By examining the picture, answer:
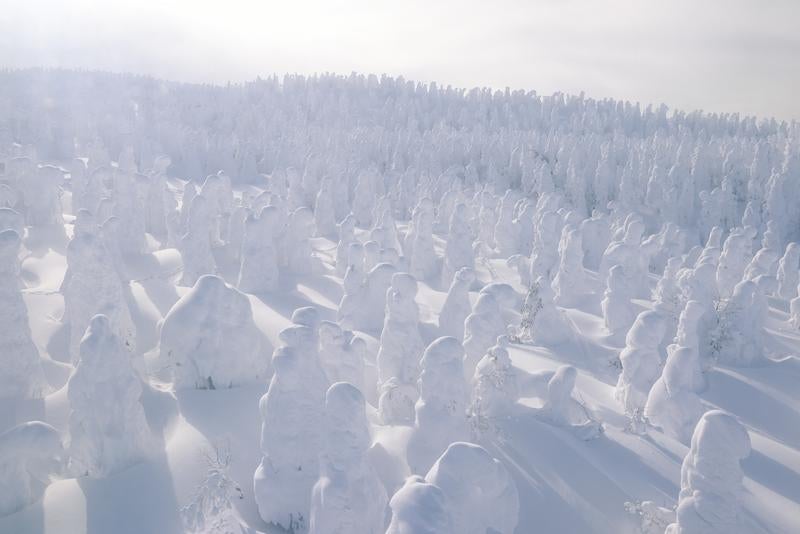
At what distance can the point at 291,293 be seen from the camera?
18.3 meters

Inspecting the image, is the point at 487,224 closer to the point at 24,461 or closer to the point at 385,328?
the point at 385,328

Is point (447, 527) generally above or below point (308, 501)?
above

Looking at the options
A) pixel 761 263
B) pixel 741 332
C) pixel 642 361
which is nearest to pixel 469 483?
pixel 642 361

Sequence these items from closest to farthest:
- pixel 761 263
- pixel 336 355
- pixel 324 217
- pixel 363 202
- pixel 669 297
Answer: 1. pixel 336 355
2. pixel 669 297
3. pixel 761 263
4. pixel 324 217
5. pixel 363 202

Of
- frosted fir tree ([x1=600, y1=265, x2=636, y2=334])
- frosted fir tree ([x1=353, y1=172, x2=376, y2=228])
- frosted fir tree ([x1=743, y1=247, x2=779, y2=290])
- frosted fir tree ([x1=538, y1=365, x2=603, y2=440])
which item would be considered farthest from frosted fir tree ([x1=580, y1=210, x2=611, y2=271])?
frosted fir tree ([x1=538, y1=365, x2=603, y2=440])

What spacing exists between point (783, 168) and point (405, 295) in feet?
177

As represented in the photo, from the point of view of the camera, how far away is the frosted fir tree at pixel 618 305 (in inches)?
647

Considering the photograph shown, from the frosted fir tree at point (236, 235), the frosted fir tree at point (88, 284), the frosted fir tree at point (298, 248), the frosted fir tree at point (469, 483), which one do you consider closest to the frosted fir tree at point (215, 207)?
the frosted fir tree at point (236, 235)

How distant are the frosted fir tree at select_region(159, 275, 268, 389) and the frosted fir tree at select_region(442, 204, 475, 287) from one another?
1260 centimetres

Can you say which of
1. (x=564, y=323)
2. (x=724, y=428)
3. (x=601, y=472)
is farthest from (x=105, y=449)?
(x=564, y=323)

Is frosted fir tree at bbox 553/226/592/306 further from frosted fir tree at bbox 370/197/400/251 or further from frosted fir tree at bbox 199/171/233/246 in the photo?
frosted fir tree at bbox 199/171/233/246

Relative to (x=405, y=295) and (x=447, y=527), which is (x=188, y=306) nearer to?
(x=405, y=295)

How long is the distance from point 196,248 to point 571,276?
12.5 meters

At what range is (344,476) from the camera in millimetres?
6465
